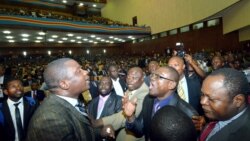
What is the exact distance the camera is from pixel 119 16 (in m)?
25.4

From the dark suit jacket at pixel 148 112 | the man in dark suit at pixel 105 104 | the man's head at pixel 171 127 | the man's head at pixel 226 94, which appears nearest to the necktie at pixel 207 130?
the man's head at pixel 226 94

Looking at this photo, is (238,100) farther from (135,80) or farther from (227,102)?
(135,80)

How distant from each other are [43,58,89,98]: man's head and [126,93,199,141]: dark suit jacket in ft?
2.37

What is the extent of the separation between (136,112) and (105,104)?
60 centimetres

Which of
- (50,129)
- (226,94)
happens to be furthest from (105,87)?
(226,94)

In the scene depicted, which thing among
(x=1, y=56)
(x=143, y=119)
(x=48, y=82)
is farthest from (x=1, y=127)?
(x=1, y=56)

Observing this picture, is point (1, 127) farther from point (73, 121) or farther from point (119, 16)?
point (119, 16)

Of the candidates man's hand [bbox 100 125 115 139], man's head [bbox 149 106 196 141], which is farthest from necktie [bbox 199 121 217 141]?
man's hand [bbox 100 125 115 139]

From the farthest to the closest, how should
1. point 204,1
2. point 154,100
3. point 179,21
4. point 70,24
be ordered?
point 179,21
point 70,24
point 204,1
point 154,100

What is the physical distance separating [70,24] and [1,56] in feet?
24.7

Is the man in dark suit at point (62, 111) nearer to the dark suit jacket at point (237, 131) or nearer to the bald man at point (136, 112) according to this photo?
the bald man at point (136, 112)

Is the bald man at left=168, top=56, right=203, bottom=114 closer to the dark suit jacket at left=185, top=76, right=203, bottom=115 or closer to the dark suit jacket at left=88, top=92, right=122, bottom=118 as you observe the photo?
the dark suit jacket at left=185, top=76, right=203, bottom=115

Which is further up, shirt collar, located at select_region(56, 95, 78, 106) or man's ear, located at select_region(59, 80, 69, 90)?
man's ear, located at select_region(59, 80, 69, 90)

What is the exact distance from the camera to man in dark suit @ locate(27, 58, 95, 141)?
132cm
